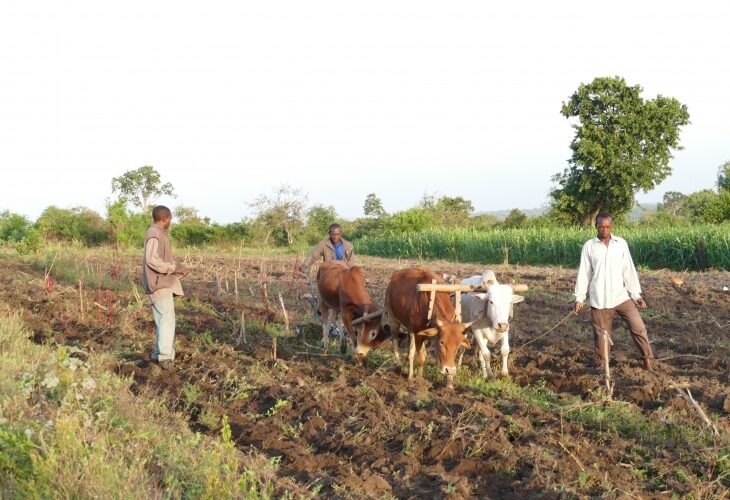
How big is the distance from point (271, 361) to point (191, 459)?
413 centimetres

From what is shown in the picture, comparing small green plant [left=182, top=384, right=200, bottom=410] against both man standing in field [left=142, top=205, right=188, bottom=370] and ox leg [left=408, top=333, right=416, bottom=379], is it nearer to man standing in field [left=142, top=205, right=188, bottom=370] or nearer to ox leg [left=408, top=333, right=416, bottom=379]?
man standing in field [left=142, top=205, right=188, bottom=370]

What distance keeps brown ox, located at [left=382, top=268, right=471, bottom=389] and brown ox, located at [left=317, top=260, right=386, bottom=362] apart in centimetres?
24

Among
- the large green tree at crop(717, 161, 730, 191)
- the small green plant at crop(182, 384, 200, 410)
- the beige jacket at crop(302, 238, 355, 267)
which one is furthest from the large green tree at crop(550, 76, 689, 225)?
the small green plant at crop(182, 384, 200, 410)

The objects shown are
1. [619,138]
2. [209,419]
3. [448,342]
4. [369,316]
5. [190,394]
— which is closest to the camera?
[209,419]

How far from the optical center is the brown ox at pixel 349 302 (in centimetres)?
920

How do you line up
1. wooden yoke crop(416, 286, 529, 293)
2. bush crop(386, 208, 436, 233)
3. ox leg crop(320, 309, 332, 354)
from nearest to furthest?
wooden yoke crop(416, 286, 529, 293)
ox leg crop(320, 309, 332, 354)
bush crop(386, 208, 436, 233)

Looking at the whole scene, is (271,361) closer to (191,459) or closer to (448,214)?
(191,459)

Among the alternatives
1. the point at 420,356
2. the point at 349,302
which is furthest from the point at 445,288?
the point at 349,302

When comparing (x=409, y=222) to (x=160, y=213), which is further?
(x=409, y=222)

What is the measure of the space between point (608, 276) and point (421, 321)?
2121 millimetres

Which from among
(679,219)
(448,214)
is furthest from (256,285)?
(679,219)

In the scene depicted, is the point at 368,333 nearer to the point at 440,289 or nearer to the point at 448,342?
the point at 440,289

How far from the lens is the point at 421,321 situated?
855 cm

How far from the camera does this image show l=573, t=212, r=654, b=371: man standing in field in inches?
339
